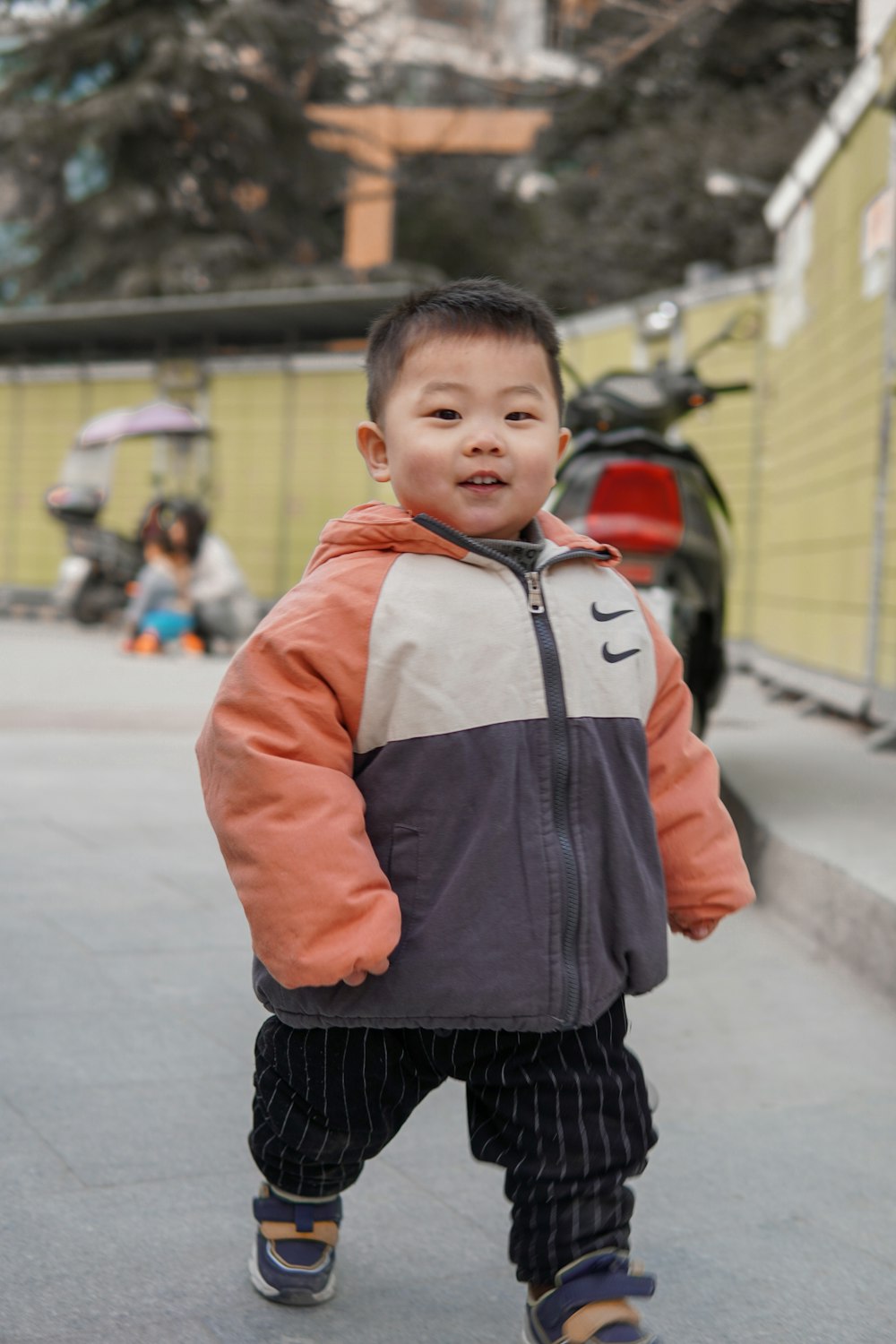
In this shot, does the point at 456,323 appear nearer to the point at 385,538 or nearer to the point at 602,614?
the point at 385,538

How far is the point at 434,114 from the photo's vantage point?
119 feet

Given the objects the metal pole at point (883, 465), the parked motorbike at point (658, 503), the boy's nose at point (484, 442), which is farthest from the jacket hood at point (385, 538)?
the metal pole at point (883, 465)

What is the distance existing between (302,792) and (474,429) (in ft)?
1.75

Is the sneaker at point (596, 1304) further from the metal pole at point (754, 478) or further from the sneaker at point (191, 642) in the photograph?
the sneaker at point (191, 642)

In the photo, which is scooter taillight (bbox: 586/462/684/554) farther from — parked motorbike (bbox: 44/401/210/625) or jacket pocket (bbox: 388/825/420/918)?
parked motorbike (bbox: 44/401/210/625)

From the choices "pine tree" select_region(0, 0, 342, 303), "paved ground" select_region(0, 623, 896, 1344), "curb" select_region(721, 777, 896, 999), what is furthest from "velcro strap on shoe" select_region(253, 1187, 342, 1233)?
"pine tree" select_region(0, 0, 342, 303)

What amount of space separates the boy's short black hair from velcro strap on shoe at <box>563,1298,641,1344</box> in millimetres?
1159

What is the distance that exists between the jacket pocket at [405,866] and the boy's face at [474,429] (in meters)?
0.43

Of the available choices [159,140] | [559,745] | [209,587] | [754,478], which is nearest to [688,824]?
[559,745]

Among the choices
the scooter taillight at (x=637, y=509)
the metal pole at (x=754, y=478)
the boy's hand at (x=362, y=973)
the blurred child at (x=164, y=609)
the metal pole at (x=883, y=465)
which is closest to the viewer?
the boy's hand at (x=362, y=973)

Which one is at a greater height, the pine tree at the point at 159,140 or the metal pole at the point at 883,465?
the pine tree at the point at 159,140

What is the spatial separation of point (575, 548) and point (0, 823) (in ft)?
12.5

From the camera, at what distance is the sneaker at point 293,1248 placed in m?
2.27

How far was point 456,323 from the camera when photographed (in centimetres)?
219
